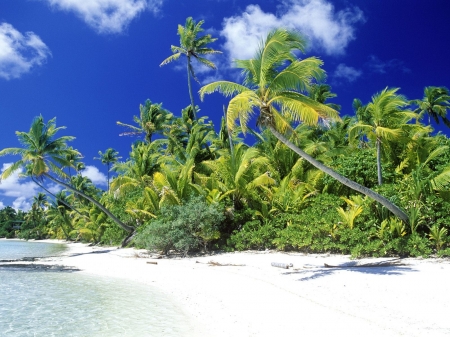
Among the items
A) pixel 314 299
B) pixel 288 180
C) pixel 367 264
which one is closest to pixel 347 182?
pixel 367 264

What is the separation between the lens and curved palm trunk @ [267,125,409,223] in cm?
928

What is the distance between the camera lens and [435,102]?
3083 centimetres

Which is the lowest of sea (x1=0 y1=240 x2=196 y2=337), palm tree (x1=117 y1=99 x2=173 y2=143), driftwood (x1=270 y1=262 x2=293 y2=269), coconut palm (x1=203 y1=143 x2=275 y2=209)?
sea (x1=0 y1=240 x2=196 y2=337)

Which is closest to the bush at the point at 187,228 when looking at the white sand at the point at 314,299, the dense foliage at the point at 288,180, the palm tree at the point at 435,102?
the dense foliage at the point at 288,180

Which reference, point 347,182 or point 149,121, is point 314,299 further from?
point 149,121

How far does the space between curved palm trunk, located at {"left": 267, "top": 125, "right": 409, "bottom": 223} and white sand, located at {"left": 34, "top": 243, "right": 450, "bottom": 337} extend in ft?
4.49

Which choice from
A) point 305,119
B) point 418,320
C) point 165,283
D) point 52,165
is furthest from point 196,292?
point 52,165

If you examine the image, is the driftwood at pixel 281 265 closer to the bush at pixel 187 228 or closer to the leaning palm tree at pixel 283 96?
the leaning palm tree at pixel 283 96

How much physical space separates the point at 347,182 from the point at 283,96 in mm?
2853

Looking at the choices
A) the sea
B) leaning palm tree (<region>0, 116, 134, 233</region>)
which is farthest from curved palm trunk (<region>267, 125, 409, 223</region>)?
leaning palm tree (<region>0, 116, 134, 233</region>)

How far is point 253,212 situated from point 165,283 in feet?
21.7

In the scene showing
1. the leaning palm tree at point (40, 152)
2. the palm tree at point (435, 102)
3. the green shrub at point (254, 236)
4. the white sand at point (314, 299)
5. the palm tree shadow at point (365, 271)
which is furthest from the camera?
the palm tree at point (435, 102)

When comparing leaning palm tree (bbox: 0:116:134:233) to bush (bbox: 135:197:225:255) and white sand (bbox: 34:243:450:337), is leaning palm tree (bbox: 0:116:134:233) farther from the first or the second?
white sand (bbox: 34:243:450:337)

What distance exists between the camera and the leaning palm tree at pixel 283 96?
9305mm
